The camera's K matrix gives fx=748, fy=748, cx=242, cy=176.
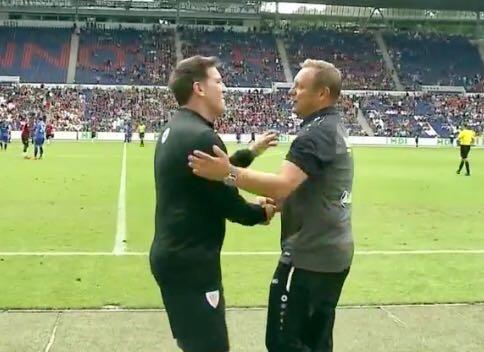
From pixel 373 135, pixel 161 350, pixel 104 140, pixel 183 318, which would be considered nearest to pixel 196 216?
pixel 183 318

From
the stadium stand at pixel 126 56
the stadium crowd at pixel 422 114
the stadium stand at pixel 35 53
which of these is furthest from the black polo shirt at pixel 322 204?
the stadium stand at pixel 35 53

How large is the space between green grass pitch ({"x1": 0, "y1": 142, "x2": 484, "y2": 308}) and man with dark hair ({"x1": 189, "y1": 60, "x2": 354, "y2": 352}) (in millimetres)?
3492

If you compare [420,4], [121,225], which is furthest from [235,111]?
[121,225]

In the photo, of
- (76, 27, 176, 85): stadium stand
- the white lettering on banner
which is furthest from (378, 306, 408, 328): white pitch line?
(76, 27, 176, 85): stadium stand

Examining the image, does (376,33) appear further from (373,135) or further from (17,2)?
(17,2)

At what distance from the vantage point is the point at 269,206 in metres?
4.40

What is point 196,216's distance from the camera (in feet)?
13.0

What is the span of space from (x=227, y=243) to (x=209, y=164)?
8.48 meters

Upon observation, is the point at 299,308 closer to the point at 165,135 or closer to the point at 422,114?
the point at 165,135

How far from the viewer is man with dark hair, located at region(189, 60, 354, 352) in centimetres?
439

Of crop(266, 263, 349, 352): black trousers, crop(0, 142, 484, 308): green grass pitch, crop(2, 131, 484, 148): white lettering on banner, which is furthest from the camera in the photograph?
→ crop(2, 131, 484, 148): white lettering on banner

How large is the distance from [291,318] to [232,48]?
71.8 m

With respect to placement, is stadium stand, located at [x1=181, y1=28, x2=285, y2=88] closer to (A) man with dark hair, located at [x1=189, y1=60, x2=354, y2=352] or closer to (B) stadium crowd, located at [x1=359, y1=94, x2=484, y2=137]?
(B) stadium crowd, located at [x1=359, y1=94, x2=484, y2=137]

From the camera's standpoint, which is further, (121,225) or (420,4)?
(420,4)
